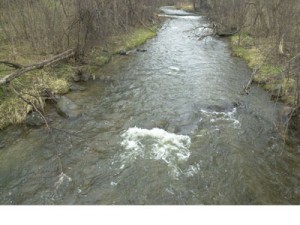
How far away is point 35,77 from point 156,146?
6470 millimetres

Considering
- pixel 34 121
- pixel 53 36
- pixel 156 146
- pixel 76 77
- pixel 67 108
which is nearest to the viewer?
pixel 156 146

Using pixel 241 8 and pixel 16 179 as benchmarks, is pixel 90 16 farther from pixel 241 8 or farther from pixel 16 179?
pixel 241 8

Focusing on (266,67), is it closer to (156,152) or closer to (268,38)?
(268,38)

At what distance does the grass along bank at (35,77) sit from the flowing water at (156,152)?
66cm

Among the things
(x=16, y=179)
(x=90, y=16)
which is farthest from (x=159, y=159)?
(x=90, y=16)

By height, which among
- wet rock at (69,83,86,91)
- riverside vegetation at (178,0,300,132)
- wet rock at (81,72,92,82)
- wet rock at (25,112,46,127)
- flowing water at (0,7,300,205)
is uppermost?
riverside vegetation at (178,0,300,132)

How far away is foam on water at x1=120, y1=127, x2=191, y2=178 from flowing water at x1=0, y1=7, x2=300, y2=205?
26 millimetres

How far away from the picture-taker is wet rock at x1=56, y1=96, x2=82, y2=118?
9578mm

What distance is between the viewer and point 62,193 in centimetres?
613

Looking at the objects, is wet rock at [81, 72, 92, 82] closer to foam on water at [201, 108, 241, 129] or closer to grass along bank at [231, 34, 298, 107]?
foam on water at [201, 108, 241, 129]

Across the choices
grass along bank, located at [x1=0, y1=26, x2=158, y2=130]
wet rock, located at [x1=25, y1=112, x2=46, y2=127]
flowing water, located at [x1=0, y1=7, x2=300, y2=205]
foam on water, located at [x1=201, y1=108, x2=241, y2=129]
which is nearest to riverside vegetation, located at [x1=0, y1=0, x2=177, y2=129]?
grass along bank, located at [x1=0, y1=26, x2=158, y2=130]

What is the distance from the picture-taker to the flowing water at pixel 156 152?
6.15 meters

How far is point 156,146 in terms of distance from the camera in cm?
762

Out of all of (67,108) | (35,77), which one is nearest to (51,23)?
(35,77)
